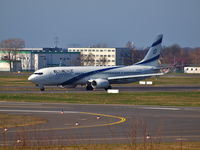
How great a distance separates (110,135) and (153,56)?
6098 cm

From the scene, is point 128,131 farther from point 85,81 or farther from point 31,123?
point 85,81

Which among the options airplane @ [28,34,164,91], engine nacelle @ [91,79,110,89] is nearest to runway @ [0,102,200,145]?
airplane @ [28,34,164,91]

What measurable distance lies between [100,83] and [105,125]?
45333 millimetres

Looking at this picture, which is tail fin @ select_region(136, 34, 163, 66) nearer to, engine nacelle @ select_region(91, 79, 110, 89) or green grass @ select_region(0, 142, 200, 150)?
engine nacelle @ select_region(91, 79, 110, 89)

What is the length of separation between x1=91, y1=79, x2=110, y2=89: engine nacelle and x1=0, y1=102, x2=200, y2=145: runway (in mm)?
29134

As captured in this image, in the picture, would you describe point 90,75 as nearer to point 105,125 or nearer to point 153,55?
point 153,55

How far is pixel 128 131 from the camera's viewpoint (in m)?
31.7

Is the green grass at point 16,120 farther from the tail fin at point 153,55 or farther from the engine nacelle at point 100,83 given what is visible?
the tail fin at point 153,55

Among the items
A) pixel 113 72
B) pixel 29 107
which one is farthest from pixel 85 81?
pixel 29 107

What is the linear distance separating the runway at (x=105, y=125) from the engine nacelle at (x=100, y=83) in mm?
29134

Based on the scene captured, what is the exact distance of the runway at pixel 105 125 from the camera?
28441 millimetres

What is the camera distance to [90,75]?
81.9m

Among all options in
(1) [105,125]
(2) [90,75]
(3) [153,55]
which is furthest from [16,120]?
(3) [153,55]

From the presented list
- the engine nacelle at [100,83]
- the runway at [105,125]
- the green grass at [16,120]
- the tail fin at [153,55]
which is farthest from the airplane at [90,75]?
the green grass at [16,120]
